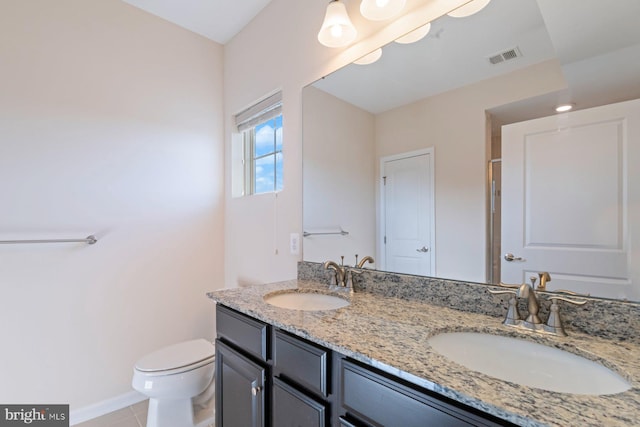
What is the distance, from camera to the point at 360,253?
1.47 meters

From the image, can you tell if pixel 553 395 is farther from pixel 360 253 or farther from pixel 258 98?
pixel 258 98

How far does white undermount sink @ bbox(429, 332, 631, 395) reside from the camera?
0.66 metres

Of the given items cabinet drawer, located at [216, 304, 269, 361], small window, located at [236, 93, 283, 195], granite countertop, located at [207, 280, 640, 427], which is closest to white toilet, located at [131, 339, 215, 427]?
cabinet drawer, located at [216, 304, 269, 361]

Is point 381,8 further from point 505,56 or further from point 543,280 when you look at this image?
point 543,280

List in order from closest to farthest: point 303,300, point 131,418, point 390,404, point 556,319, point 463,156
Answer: point 390,404
point 556,319
point 463,156
point 303,300
point 131,418

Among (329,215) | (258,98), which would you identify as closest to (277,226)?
(329,215)

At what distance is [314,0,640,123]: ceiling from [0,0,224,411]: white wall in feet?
4.94

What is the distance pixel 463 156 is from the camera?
45.1 inches

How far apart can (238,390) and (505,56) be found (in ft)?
5.21

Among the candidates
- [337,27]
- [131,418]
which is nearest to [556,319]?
[337,27]

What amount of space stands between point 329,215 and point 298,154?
0.41 meters

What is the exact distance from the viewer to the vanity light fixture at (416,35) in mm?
1206

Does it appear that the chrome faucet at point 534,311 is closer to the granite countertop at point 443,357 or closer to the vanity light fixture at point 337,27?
the granite countertop at point 443,357

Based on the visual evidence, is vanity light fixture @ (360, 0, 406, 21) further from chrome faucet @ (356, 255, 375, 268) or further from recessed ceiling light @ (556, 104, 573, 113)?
chrome faucet @ (356, 255, 375, 268)
